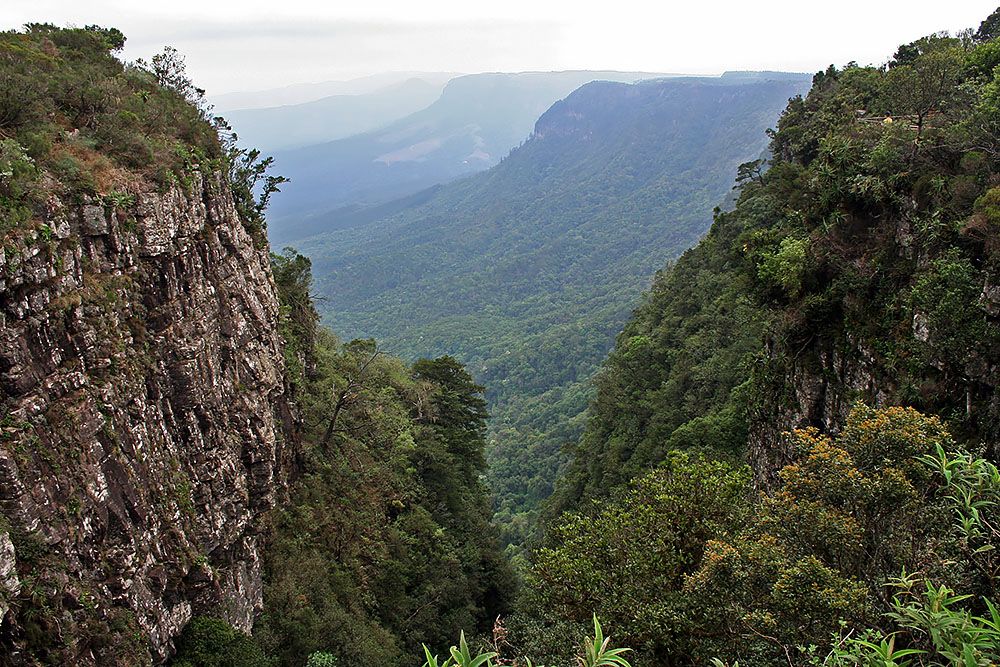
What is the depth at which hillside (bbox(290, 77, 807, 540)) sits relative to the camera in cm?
7188

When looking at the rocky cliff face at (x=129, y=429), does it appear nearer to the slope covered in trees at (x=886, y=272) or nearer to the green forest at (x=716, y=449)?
the green forest at (x=716, y=449)

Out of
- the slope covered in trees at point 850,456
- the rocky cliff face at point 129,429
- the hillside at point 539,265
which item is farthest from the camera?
the hillside at point 539,265

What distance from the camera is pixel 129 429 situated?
1187cm

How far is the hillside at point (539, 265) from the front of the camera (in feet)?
236

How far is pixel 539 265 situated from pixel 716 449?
372 feet

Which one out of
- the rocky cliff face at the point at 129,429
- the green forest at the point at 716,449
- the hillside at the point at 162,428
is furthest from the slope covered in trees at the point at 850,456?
the rocky cliff face at the point at 129,429

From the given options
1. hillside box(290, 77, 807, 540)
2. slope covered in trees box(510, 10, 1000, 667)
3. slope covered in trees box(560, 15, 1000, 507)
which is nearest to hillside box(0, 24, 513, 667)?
slope covered in trees box(510, 10, 1000, 667)

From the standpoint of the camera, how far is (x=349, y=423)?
25.3 metres

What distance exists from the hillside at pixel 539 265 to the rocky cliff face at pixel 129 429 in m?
29.2

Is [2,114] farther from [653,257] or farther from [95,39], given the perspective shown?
[653,257]

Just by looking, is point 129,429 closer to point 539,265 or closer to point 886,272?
point 886,272

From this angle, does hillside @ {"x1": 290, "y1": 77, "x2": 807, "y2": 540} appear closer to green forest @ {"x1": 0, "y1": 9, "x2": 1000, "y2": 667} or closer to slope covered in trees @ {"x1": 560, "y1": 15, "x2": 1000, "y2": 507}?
green forest @ {"x1": 0, "y1": 9, "x2": 1000, "y2": 667}

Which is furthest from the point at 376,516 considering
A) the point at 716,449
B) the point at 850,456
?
the point at 850,456

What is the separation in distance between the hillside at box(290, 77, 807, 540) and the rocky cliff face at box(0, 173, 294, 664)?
95.8ft
